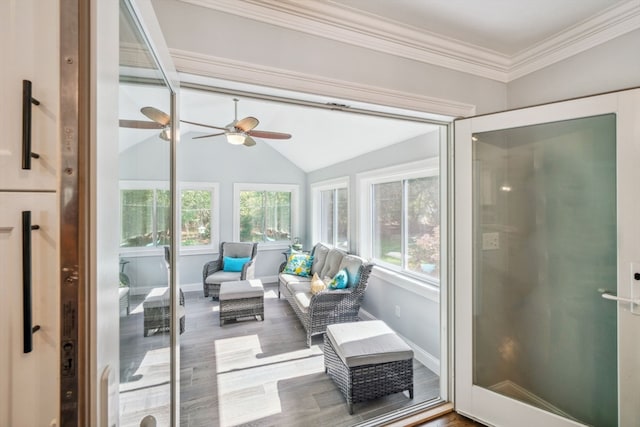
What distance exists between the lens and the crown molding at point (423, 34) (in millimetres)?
1324

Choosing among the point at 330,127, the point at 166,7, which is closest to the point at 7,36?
the point at 166,7

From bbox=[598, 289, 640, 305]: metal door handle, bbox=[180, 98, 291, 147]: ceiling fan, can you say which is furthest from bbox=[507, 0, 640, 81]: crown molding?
bbox=[180, 98, 291, 147]: ceiling fan

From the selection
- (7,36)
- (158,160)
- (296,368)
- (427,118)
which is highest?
(427,118)

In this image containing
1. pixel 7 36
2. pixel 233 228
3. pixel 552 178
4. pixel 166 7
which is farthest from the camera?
pixel 233 228

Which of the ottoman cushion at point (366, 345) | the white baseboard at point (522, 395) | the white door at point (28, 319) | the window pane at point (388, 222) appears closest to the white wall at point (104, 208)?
the white door at point (28, 319)

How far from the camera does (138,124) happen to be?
31.4 inches

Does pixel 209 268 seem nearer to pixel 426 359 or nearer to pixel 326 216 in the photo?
pixel 326 216

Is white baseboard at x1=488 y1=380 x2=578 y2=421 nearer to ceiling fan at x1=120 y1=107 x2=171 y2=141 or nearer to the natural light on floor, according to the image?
the natural light on floor

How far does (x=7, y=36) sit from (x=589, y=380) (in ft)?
8.85

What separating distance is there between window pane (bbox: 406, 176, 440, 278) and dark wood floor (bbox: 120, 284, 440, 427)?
1.01m

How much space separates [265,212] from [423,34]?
4.63 m

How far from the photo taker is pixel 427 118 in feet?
5.95

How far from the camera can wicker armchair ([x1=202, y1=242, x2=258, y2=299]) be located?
432 cm

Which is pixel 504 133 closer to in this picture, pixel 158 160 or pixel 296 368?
pixel 158 160
